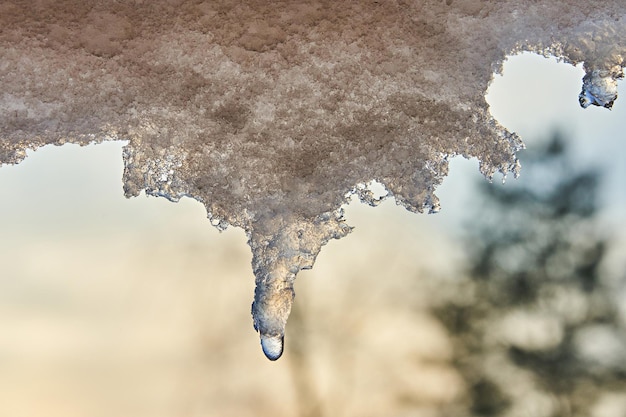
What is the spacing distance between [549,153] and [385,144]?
6.76 feet

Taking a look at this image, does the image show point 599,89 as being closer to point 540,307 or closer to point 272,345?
point 272,345

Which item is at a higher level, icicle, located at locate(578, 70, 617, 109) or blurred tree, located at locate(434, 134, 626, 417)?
blurred tree, located at locate(434, 134, 626, 417)

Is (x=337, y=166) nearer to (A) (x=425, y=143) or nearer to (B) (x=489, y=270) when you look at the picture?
(A) (x=425, y=143)

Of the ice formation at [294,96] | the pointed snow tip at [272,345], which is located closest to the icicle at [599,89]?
the ice formation at [294,96]

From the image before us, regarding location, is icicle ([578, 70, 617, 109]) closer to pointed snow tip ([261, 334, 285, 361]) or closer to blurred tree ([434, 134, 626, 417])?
pointed snow tip ([261, 334, 285, 361])

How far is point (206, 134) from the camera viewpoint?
99 centimetres

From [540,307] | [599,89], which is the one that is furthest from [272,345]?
[540,307]

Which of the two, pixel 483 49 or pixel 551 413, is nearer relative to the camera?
pixel 483 49

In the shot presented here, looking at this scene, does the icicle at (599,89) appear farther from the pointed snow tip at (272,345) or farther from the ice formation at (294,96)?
the pointed snow tip at (272,345)

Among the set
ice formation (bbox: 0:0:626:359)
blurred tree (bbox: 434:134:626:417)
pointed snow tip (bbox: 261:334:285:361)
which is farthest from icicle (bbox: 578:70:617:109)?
blurred tree (bbox: 434:134:626:417)

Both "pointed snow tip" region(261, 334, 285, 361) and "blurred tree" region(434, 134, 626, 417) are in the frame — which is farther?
"blurred tree" region(434, 134, 626, 417)

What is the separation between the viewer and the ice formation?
0.97 metres

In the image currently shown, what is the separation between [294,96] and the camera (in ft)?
3.26

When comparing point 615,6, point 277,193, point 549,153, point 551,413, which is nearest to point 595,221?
point 549,153
